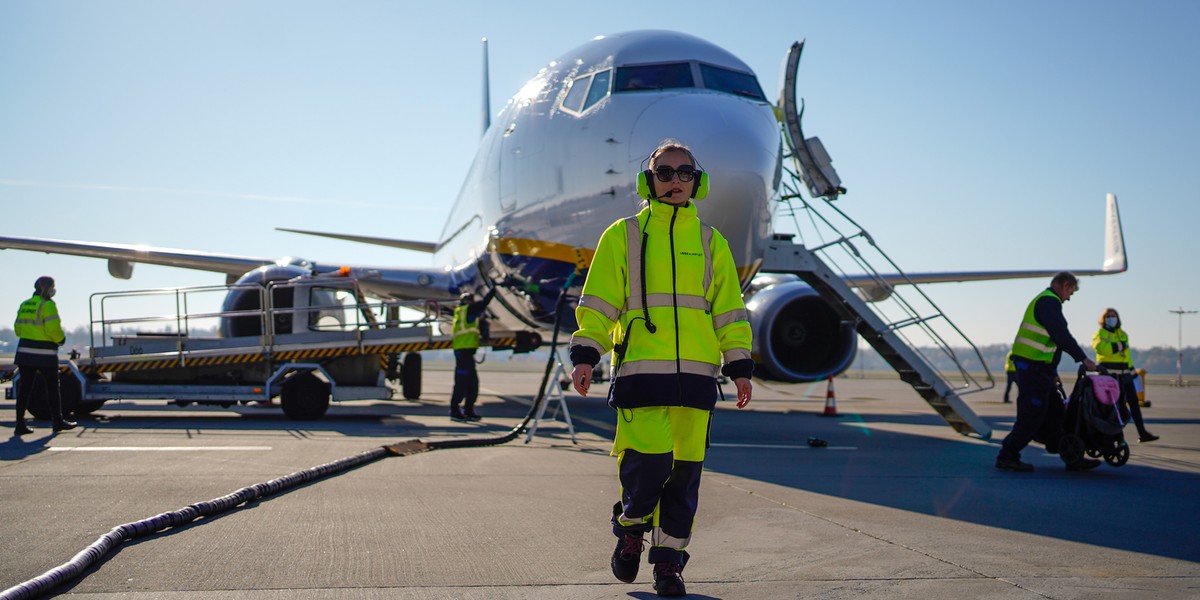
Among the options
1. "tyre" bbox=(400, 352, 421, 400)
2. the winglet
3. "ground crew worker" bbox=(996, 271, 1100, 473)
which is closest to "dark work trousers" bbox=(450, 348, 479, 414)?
"tyre" bbox=(400, 352, 421, 400)

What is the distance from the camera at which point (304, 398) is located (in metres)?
11.7

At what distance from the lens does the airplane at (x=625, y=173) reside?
893 centimetres

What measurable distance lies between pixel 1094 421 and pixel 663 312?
4.93m

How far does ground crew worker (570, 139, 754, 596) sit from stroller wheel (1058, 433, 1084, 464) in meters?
4.58

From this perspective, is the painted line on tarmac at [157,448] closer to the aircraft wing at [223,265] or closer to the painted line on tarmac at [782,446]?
the painted line on tarmac at [782,446]

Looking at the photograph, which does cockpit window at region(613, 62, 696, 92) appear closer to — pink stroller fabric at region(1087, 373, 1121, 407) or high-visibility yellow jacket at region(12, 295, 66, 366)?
pink stroller fabric at region(1087, 373, 1121, 407)

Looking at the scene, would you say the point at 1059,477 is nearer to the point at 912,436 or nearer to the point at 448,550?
the point at 912,436

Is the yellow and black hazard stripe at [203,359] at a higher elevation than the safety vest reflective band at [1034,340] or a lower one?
lower

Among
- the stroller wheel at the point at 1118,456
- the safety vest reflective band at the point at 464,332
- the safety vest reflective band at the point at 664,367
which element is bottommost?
the stroller wheel at the point at 1118,456

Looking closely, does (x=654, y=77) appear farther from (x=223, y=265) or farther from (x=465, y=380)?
(x=223, y=265)

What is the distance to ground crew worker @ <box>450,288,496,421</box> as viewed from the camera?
12.1m

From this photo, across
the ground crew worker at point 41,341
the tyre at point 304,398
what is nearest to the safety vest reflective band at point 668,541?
the ground crew worker at point 41,341

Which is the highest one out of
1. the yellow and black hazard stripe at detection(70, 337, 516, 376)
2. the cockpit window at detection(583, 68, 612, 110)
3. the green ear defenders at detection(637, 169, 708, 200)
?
the cockpit window at detection(583, 68, 612, 110)

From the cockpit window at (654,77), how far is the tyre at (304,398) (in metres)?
4.98
